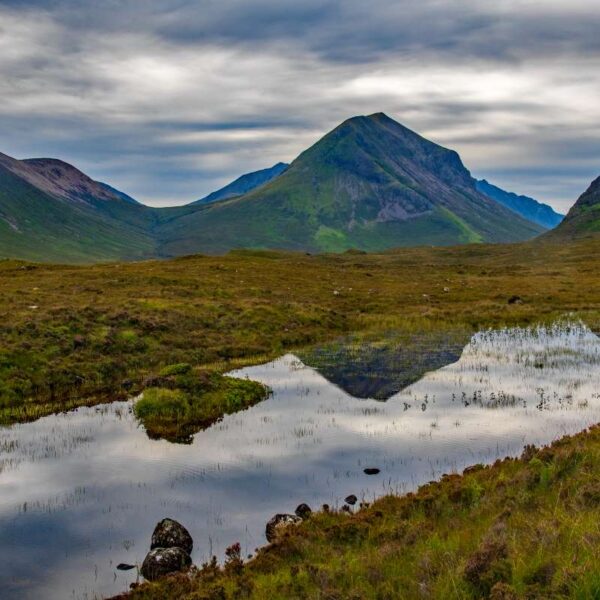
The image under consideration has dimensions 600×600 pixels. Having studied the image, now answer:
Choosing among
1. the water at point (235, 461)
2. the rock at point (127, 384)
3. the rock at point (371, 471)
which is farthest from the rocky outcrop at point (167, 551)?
the rock at point (127, 384)

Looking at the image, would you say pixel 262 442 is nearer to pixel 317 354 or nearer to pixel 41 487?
pixel 41 487

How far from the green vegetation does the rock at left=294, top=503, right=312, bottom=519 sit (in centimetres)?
808

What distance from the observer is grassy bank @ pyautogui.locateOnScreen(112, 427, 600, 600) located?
9.27m

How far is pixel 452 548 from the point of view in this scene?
11.6m

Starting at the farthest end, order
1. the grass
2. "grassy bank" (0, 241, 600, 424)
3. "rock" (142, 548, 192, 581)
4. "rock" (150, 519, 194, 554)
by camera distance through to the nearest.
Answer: "grassy bank" (0, 241, 600, 424) < "rock" (150, 519, 194, 554) < "rock" (142, 548, 192, 581) < the grass

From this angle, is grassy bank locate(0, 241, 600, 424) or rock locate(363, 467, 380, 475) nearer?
rock locate(363, 467, 380, 475)

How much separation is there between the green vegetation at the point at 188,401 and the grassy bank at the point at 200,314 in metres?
1.73

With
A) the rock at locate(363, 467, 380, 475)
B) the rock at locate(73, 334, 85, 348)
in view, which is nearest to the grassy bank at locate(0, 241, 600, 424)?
the rock at locate(73, 334, 85, 348)

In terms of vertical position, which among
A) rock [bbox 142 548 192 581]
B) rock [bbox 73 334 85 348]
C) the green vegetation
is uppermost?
rock [bbox 73 334 85 348]

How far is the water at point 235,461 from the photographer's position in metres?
14.4

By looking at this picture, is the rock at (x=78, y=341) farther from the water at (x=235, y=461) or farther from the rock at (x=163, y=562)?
the rock at (x=163, y=562)

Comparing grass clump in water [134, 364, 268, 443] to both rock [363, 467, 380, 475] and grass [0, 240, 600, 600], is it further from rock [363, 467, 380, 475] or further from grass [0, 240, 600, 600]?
rock [363, 467, 380, 475]

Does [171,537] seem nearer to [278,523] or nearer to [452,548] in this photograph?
[278,523]

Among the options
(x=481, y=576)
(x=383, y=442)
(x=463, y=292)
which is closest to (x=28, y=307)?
(x=383, y=442)
